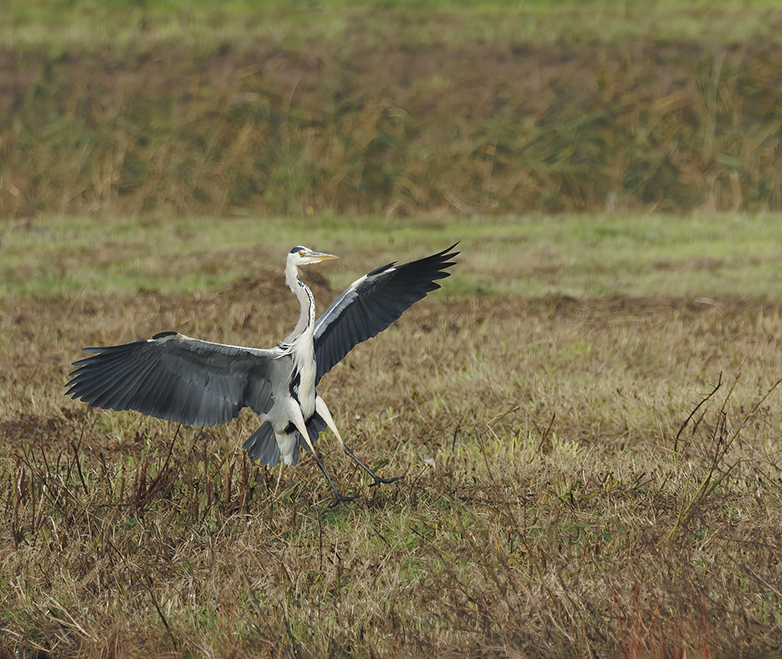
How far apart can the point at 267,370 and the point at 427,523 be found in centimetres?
79

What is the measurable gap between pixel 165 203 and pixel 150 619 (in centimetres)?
1123

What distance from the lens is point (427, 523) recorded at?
3664mm

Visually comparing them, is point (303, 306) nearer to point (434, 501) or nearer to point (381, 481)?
point (381, 481)

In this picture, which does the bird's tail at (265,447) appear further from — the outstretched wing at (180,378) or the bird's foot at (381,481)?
the bird's foot at (381,481)

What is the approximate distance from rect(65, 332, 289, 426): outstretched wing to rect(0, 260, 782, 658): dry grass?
318 mm

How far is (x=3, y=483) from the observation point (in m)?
4.04

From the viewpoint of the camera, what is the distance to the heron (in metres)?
3.52

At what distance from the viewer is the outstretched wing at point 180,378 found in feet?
11.4

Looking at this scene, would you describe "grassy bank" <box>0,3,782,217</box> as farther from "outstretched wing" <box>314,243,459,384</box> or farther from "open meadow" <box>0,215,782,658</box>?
"outstretched wing" <box>314,243,459,384</box>

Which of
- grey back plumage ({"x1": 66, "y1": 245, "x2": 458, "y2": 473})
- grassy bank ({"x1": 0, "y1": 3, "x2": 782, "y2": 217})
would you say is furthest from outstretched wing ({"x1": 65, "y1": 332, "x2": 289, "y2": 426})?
grassy bank ({"x1": 0, "y1": 3, "x2": 782, "y2": 217})

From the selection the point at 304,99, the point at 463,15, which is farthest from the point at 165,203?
the point at 463,15

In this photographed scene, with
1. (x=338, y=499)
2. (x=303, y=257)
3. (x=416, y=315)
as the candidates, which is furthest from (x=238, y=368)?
(x=416, y=315)

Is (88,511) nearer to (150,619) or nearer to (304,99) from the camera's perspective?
(150,619)

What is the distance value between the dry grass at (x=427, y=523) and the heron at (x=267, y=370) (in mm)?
284
